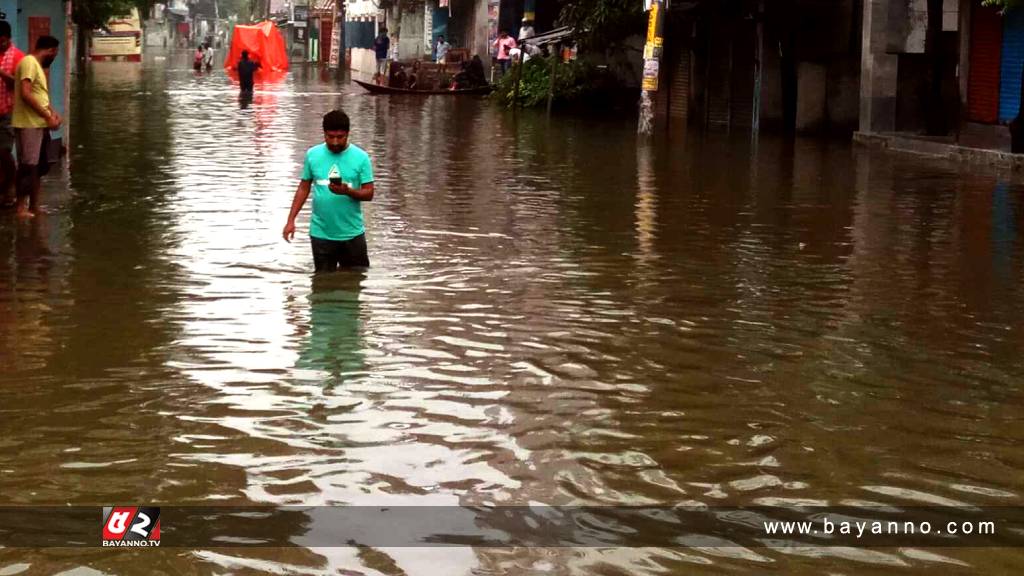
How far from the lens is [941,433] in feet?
21.3

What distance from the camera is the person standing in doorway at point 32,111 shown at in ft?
42.2

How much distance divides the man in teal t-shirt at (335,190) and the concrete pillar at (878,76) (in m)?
16.5

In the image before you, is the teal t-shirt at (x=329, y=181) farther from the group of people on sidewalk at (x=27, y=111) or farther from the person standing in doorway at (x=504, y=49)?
the person standing in doorway at (x=504, y=49)

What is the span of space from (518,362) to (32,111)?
6.86 metres

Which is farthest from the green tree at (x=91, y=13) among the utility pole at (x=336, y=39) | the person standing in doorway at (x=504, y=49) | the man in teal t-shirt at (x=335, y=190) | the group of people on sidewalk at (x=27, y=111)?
the man in teal t-shirt at (x=335, y=190)

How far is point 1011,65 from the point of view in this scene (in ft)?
84.2

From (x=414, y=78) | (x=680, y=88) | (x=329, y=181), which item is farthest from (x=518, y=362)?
(x=414, y=78)

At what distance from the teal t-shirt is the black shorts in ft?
0.28

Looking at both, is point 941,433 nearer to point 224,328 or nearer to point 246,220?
point 224,328

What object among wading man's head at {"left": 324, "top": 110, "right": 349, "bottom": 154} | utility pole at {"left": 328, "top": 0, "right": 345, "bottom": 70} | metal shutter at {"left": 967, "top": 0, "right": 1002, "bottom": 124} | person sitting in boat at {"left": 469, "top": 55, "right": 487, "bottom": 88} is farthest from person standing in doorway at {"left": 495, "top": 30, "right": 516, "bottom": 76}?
utility pole at {"left": 328, "top": 0, "right": 345, "bottom": 70}

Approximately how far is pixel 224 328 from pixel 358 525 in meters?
3.64

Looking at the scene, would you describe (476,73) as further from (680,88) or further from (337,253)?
(337,253)

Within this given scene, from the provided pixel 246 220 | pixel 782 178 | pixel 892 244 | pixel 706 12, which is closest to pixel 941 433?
pixel 892 244

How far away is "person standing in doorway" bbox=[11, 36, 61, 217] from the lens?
12.9 metres
